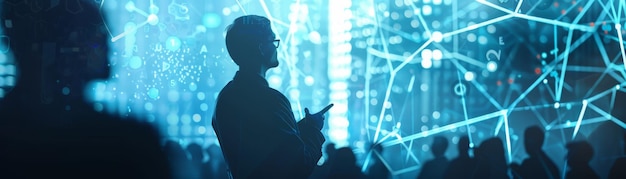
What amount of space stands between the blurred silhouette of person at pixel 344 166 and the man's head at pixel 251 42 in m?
2.22

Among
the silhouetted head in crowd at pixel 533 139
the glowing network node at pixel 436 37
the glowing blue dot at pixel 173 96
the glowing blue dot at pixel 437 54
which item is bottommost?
the silhouetted head in crowd at pixel 533 139

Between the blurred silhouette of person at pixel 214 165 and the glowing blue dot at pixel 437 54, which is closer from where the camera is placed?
the blurred silhouette of person at pixel 214 165

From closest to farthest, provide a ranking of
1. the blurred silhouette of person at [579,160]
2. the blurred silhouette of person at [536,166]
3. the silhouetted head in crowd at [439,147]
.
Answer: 1. the blurred silhouette of person at [579,160]
2. the blurred silhouette of person at [536,166]
3. the silhouetted head in crowd at [439,147]

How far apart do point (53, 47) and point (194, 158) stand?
1.50m

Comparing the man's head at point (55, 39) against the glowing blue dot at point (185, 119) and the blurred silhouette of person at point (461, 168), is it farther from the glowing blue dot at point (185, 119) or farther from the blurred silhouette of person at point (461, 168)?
the blurred silhouette of person at point (461, 168)

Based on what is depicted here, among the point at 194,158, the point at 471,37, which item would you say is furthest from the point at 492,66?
the point at 194,158

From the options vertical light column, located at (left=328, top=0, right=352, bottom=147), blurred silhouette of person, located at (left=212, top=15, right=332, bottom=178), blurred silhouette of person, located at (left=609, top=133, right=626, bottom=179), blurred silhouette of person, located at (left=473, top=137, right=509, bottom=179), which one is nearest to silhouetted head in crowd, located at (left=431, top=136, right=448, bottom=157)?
blurred silhouette of person, located at (left=473, top=137, right=509, bottom=179)

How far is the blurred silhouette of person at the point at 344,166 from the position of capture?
3723 millimetres

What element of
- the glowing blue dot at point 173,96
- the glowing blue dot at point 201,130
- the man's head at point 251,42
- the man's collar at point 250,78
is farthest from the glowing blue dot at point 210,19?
the man's collar at point 250,78

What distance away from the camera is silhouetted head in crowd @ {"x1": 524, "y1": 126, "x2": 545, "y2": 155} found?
405 cm

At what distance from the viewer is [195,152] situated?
4.35 meters

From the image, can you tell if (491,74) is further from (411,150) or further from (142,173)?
(142,173)

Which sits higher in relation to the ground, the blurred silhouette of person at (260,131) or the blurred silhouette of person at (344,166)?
the blurred silhouette of person at (260,131)

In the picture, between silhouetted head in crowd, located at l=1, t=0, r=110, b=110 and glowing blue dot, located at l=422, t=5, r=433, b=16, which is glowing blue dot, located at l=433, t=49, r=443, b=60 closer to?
glowing blue dot, located at l=422, t=5, r=433, b=16
